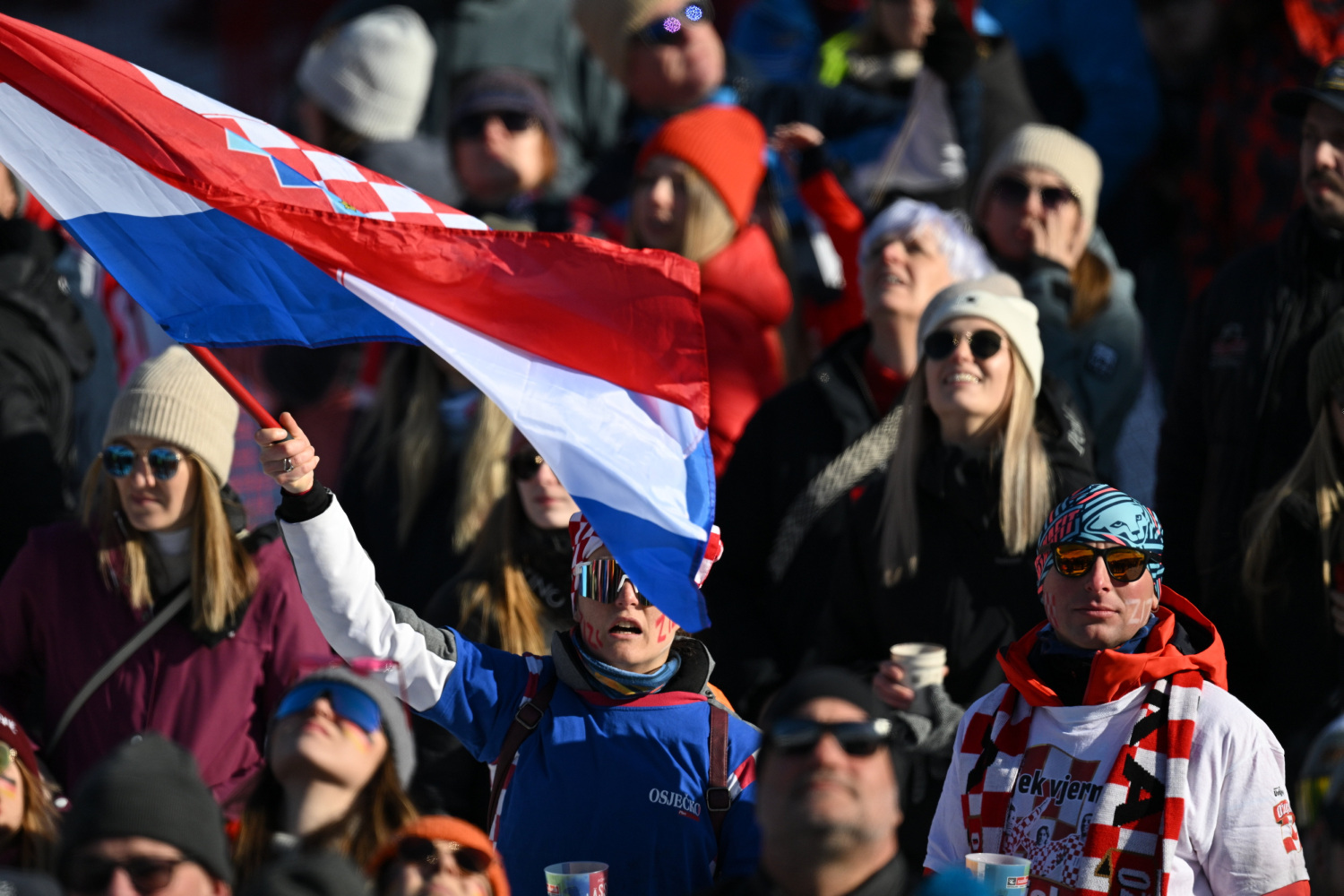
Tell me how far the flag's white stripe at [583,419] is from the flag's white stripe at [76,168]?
466mm

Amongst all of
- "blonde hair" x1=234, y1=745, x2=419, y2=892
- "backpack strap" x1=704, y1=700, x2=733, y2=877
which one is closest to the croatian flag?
"backpack strap" x1=704, y1=700, x2=733, y2=877

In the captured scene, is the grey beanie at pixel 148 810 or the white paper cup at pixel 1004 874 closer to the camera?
the grey beanie at pixel 148 810

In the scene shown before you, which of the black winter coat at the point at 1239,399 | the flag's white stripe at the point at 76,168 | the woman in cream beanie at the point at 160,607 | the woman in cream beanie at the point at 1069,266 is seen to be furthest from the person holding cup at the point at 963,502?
the flag's white stripe at the point at 76,168

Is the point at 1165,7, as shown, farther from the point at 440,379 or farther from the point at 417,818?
the point at 417,818

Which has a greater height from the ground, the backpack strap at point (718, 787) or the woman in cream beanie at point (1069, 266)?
the woman in cream beanie at point (1069, 266)

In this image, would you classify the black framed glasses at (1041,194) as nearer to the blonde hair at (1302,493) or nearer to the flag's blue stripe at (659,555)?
the blonde hair at (1302,493)

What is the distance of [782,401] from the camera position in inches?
210

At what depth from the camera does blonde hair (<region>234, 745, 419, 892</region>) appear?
320 centimetres

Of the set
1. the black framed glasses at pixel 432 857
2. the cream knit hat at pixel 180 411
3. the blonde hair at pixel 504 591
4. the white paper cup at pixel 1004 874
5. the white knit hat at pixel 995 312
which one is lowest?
the white paper cup at pixel 1004 874

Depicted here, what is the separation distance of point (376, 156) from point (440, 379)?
164 centimetres

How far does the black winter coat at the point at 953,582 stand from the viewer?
452 cm

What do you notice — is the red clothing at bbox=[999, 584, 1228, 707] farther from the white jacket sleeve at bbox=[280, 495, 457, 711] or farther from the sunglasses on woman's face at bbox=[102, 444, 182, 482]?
the sunglasses on woman's face at bbox=[102, 444, 182, 482]

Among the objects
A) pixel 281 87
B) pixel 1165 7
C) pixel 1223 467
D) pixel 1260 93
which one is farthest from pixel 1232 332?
pixel 281 87

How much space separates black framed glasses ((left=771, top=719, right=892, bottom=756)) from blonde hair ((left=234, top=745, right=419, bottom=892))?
31.0 inches
